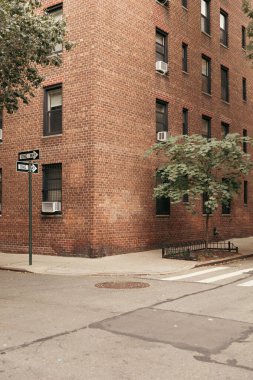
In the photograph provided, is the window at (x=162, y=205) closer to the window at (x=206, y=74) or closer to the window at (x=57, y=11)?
the window at (x=206, y=74)

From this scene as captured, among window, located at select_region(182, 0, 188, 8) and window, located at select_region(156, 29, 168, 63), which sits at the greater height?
window, located at select_region(182, 0, 188, 8)

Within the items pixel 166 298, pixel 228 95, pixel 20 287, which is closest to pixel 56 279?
pixel 20 287

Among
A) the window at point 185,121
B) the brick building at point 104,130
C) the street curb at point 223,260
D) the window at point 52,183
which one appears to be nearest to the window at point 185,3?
the brick building at point 104,130

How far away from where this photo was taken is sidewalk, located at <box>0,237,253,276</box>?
1337cm

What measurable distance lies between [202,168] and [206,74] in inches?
367

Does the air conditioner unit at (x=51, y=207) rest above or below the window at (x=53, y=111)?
below

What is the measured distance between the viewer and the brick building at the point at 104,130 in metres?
17.0

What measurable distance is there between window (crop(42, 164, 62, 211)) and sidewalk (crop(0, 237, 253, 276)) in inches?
93.5

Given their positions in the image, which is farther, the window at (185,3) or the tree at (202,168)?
the window at (185,3)

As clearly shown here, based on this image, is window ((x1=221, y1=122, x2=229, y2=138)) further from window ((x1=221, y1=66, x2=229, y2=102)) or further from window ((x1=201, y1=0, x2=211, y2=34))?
window ((x1=201, y1=0, x2=211, y2=34))

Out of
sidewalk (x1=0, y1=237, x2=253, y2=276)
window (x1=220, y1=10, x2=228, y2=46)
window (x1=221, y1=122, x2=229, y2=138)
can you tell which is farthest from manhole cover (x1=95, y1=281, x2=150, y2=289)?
window (x1=220, y1=10, x2=228, y2=46)

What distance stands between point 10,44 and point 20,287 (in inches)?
230

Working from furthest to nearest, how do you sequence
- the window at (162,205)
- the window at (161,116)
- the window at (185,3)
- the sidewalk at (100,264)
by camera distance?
1. the window at (185,3)
2. the window at (161,116)
3. the window at (162,205)
4. the sidewalk at (100,264)

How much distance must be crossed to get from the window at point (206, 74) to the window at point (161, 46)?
12.2 feet
